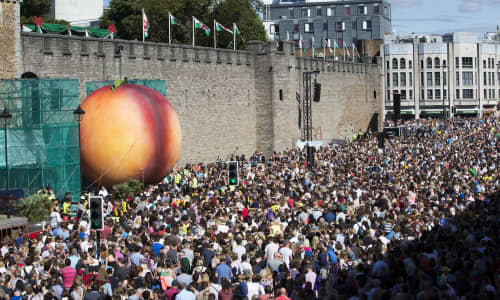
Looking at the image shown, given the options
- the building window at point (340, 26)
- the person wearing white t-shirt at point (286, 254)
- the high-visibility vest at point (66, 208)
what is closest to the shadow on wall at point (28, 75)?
the high-visibility vest at point (66, 208)

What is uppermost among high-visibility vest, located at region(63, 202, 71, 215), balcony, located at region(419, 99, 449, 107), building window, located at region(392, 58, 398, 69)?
building window, located at region(392, 58, 398, 69)

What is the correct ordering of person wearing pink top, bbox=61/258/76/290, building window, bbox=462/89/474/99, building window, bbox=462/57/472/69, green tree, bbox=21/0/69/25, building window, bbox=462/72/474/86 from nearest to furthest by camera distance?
person wearing pink top, bbox=61/258/76/290, green tree, bbox=21/0/69/25, building window, bbox=462/57/472/69, building window, bbox=462/72/474/86, building window, bbox=462/89/474/99

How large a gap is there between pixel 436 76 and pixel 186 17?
51120 mm

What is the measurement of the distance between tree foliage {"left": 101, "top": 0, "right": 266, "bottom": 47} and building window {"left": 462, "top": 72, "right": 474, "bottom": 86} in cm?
4876

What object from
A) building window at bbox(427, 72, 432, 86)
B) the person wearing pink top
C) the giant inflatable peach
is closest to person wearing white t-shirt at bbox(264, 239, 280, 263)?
the person wearing pink top

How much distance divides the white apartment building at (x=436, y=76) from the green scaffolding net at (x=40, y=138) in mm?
79222

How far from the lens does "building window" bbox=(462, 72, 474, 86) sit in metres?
105

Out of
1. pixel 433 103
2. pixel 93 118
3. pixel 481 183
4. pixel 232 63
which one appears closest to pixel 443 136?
pixel 232 63

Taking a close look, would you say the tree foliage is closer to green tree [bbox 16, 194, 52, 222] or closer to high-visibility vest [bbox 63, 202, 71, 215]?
high-visibility vest [bbox 63, 202, 71, 215]

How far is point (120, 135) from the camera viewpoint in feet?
91.4

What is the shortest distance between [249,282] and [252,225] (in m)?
5.58

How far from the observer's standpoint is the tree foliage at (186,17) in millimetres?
59594

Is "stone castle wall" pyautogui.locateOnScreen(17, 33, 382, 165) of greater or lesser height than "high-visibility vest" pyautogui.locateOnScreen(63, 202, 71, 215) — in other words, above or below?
above

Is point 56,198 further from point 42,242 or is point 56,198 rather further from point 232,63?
point 232,63
